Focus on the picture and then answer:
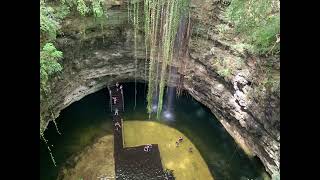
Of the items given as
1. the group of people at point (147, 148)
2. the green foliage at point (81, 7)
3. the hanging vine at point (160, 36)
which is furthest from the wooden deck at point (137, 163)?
the green foliage at point (81, 7)

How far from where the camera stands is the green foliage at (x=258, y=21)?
7.26 meters

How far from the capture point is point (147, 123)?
9.93 m

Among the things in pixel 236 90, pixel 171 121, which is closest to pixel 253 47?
pixel 236 90

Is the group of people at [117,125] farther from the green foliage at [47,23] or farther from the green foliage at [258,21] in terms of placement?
the green foliage at [258,21]

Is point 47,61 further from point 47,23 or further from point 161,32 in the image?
point 161,32

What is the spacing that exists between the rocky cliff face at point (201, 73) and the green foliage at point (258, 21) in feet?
1.01

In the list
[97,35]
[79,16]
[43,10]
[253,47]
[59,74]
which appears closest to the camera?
[43,10]

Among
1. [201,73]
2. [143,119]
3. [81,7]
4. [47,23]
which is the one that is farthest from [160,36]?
[47,23]

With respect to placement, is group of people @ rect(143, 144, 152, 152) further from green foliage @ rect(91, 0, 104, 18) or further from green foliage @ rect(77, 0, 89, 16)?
green foliage @ rect(77, 0, 89, 16)

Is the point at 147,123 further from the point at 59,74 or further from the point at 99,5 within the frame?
the point at 99,5

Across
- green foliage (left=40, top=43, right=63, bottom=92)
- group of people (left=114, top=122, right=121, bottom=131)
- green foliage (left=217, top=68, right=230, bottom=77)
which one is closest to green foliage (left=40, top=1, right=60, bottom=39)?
green foliage (left=40, top=43, right=63, bottom=92)

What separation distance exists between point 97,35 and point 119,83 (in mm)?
1892

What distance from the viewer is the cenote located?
27.8 ft

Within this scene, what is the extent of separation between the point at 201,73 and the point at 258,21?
226 cm
